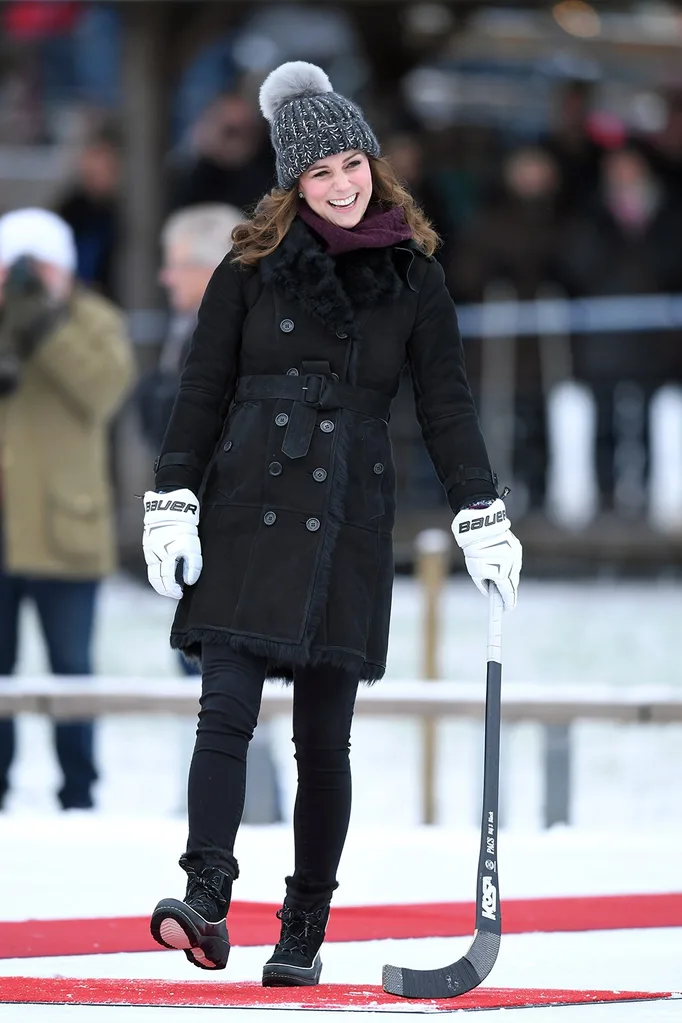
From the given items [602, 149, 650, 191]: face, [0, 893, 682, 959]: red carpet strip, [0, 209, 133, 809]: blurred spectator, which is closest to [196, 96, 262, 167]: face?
[602, 149, 650, 191]: face

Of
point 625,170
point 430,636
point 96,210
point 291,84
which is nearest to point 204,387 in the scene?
point 291,84

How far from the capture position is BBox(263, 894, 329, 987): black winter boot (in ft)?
11.9

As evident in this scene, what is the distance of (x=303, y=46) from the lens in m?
11.7

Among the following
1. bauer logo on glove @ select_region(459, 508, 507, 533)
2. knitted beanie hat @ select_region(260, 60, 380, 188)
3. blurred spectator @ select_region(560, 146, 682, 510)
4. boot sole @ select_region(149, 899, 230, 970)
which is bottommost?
boot sole @ select_region(149, 899, 230, 970)

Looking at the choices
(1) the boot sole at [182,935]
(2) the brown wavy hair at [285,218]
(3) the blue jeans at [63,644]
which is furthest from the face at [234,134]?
(1) the boot sole at [182,935]

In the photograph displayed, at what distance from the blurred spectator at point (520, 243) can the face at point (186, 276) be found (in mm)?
4221

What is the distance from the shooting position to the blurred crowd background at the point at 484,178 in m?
9.97

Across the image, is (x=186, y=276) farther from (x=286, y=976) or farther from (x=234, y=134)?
(x=234, y=134)

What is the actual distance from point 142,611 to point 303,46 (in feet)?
11.5

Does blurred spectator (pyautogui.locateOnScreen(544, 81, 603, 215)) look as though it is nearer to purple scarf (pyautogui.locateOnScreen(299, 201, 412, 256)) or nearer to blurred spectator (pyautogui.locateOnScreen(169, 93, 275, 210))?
blurred spectator (pyautogui.locateOnScreen(169, 93, 275, 210))

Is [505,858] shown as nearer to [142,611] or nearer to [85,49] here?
[142,611]

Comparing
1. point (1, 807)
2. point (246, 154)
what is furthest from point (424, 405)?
point (246, 154)

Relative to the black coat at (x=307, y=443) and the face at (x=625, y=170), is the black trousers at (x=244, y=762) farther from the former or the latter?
the face at (x=625, y=170)

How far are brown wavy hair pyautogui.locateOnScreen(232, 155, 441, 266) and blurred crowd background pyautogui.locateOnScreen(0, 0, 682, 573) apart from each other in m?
5.00
